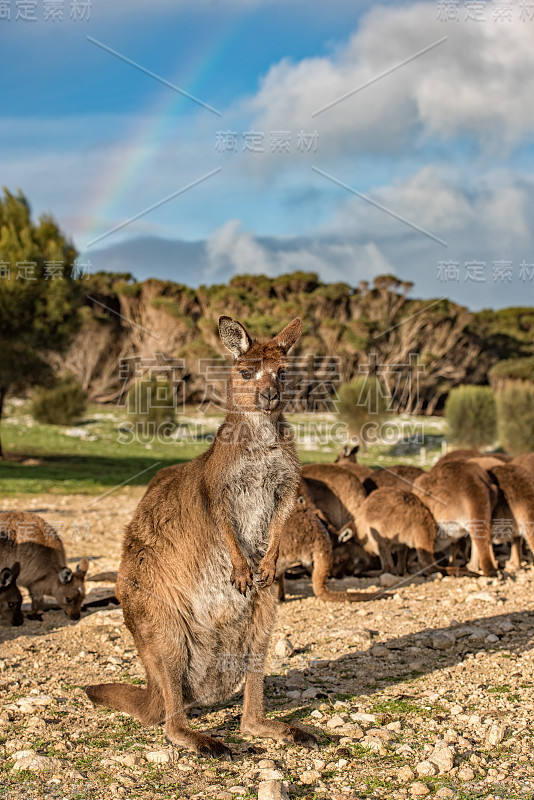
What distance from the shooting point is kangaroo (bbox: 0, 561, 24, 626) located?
6.36 metres

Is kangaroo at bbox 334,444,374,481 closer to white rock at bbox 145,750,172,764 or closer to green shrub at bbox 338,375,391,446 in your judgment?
white rock at bbox 145,750,172,764

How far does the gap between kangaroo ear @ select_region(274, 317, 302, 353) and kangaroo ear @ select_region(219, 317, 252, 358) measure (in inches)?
6.1

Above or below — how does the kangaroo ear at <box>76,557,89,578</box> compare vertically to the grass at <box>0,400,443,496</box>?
above

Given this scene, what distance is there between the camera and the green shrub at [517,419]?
25.0 meters

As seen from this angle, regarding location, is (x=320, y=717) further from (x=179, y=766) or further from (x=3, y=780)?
(x=3, y=780)

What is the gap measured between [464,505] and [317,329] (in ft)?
121

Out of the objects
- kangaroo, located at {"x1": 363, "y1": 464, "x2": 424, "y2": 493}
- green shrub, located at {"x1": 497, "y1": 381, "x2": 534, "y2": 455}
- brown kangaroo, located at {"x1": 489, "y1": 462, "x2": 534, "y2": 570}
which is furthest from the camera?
green shrub, located at {"x1": 497, "y1": 381, "x2": 534, "y2": 455}

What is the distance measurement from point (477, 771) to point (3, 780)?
2149mm

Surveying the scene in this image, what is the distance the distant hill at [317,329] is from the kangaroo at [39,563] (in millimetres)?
28912

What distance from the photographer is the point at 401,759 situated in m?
3.58

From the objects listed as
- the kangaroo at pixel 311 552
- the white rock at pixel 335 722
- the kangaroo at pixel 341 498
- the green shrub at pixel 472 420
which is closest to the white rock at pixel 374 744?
the white rock at pixel 335 722

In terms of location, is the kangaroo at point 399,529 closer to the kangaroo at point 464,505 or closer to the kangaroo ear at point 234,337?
the kangaroo at point 464,505

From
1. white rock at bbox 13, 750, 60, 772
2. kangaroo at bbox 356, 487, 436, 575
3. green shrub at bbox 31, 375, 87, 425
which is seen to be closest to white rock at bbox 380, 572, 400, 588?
kangaroo at bbox 356, 487, 436, 575

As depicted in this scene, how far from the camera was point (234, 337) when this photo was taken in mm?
3768
